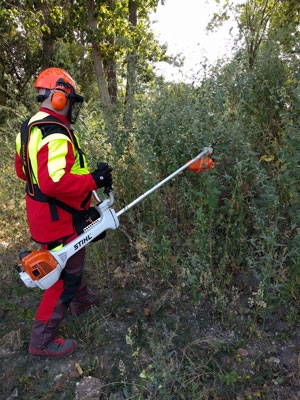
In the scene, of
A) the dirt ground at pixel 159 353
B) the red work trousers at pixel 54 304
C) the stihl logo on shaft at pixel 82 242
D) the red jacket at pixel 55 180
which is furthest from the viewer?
the red work trousers at pixel 54 304

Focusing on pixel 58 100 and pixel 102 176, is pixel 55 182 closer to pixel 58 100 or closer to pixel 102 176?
pixel 102 176

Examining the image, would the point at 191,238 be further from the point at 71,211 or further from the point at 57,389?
the point at 57,389

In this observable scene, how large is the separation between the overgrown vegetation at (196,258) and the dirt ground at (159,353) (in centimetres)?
1

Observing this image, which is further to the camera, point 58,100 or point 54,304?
point 54,304

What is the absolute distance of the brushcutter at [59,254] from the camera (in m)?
2.58

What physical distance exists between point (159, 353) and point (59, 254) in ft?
3.58

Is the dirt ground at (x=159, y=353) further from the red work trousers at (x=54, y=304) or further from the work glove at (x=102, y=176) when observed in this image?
the work glove at (x=102, y=176)

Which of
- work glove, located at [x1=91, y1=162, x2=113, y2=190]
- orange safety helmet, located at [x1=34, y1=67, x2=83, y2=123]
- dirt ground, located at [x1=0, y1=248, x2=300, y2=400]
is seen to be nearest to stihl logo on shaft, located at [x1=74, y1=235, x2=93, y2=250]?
work glove, located at [x1=91, y1=162, x2=113, y2=190]

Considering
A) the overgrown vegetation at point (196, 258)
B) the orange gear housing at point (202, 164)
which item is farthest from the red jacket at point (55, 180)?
the orange gear housing at point (202, 164)

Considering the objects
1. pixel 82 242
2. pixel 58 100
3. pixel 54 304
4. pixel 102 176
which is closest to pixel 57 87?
pixel 58 100

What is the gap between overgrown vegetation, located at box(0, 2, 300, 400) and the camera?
262cm

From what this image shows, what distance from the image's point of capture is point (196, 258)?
3.03m

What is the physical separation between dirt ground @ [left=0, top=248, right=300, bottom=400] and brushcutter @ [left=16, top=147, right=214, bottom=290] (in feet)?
2.48

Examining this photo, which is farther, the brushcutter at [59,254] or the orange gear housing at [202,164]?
the orange gear housing at [202,164]
